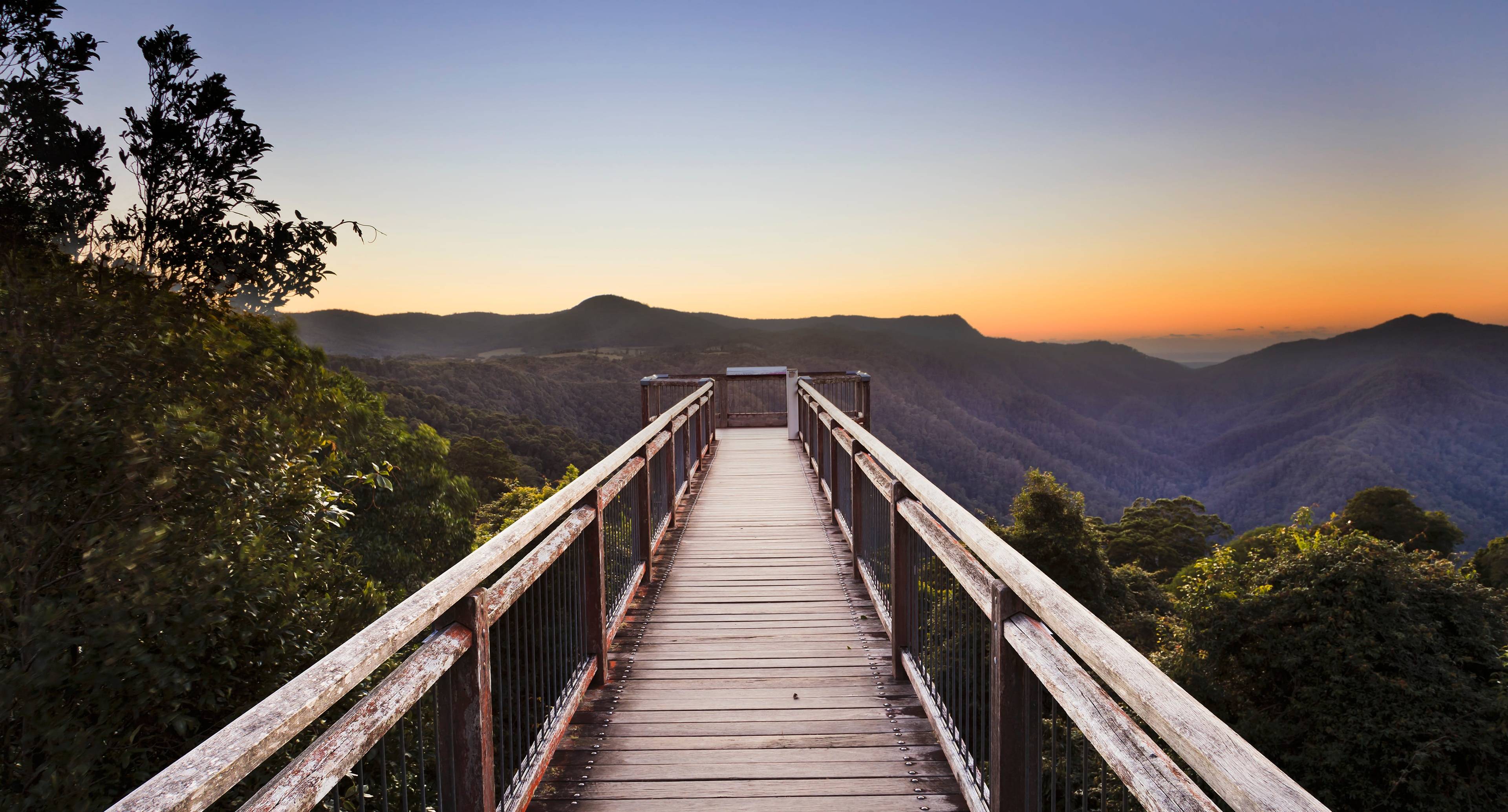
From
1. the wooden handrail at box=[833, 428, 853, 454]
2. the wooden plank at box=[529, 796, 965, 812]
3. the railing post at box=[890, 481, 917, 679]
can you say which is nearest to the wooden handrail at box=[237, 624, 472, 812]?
the wooden plank at box=[529, 796, 965, 812]

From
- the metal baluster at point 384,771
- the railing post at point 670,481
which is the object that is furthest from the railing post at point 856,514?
the metal baluster at point 384,771

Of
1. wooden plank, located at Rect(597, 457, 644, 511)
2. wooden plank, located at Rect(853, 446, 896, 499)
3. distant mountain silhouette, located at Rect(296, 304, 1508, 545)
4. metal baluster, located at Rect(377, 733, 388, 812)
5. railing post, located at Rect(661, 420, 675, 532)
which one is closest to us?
metal baluster, located at Rect(377, 733, 388, 812)

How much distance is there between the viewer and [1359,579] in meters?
→ 15.2

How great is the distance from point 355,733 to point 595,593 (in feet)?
7.19

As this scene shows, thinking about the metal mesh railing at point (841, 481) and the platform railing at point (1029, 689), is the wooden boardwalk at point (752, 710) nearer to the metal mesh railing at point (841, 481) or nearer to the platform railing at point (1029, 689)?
the platform railing at point (1029, 689)

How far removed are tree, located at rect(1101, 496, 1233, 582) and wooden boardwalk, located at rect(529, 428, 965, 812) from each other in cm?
3754

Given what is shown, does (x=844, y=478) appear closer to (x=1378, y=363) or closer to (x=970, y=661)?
(x=970, y=661)

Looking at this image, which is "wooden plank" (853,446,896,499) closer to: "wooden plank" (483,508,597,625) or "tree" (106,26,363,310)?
"wooden plank" (483,508,597,625)

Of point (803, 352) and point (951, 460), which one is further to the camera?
point (803, 352)

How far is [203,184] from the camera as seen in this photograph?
8.30m

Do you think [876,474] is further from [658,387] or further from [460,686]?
[658,387]

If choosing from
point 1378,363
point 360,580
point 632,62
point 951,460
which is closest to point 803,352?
point 951,460

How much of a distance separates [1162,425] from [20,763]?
19749 centimetres

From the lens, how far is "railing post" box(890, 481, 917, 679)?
11.9ft
